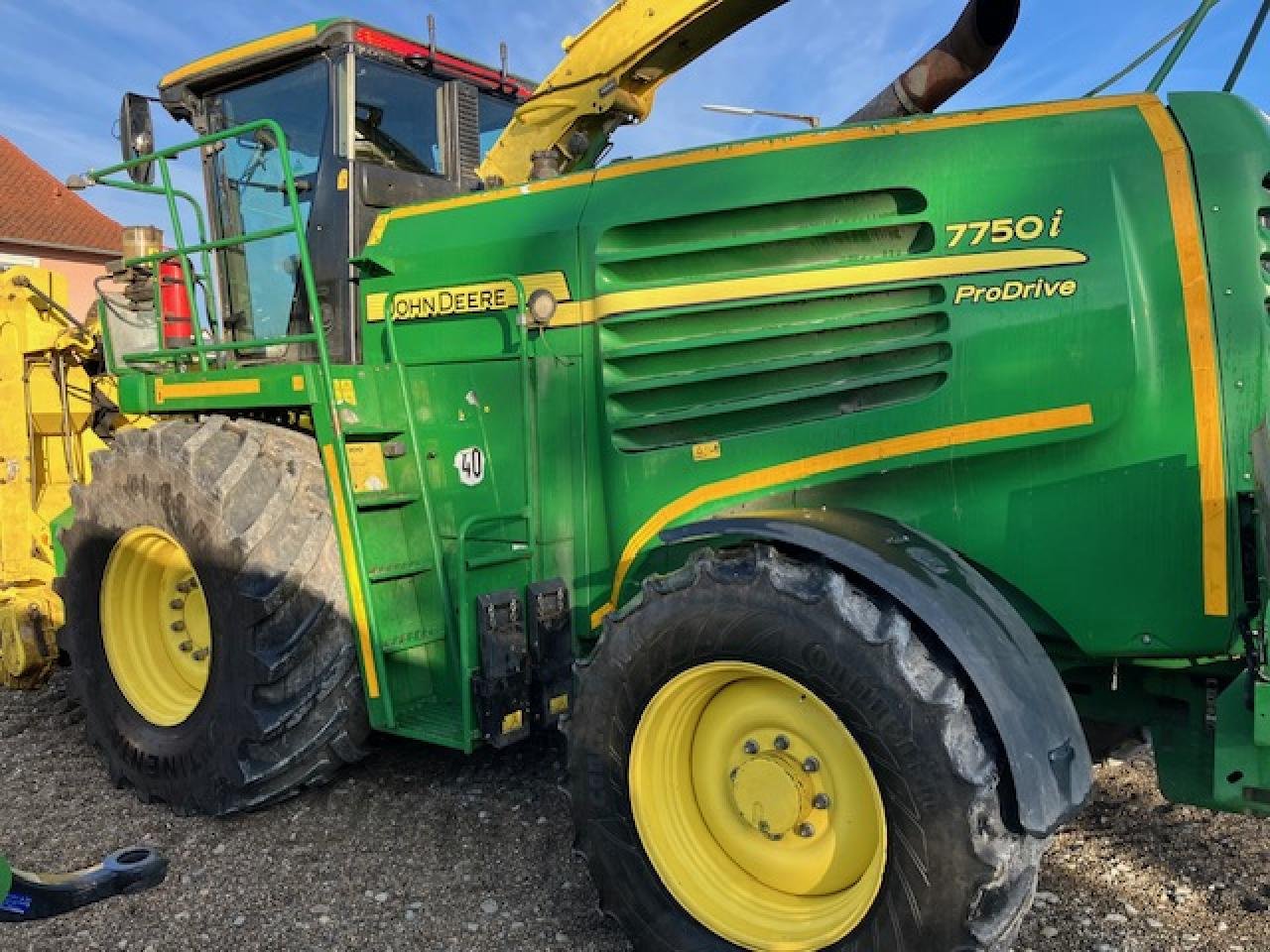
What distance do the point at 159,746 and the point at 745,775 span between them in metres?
2.40

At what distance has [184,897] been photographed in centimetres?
322

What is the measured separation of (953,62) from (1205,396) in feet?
5.48

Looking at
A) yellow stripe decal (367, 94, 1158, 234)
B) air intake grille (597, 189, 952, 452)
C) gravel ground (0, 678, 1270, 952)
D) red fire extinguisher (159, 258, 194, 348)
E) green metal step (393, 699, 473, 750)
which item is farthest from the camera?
red fire extinguisher (159, 258, 194, 348)

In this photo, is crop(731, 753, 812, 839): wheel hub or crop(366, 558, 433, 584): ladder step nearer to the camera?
crop(731, 753, 812, 839): wheel hub

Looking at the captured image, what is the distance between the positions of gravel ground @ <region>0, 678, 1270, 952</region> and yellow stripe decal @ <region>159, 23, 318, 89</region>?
293 centimetres

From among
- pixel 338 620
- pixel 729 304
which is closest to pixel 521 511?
pixel 338 620

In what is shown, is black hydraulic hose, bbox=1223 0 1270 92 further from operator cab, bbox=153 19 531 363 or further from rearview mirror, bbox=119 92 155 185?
rearview mirror, bbox=119 92 155 185

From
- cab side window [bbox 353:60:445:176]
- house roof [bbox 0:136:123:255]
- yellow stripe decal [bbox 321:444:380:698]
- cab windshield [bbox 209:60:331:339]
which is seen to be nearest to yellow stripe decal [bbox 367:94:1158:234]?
cab side window [bbox 353:60:445:176]

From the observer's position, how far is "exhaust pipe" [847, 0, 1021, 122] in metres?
3.48

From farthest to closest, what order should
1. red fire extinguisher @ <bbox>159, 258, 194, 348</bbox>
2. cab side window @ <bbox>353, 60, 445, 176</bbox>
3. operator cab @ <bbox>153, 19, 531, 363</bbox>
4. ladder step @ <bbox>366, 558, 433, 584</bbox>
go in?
red fire extinguisher @ <bbox>159, 258, 194, 348</bbox>, cab side window @ <bbox>353, 60, 445, 176</bbox>, operator cab @ <bbox>153, 19, 531, 363</bbox>, ladder step @ <bbox>366, 558, 433, 584</bbox>

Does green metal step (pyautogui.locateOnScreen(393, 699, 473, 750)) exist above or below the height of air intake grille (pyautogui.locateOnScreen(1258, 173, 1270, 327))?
below

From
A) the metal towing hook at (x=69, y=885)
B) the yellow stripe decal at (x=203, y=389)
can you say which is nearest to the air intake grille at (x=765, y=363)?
the yellow stripe decal at (x=203, y=389)

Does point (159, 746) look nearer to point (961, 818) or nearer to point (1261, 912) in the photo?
point (961, 818)

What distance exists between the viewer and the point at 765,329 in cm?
297
